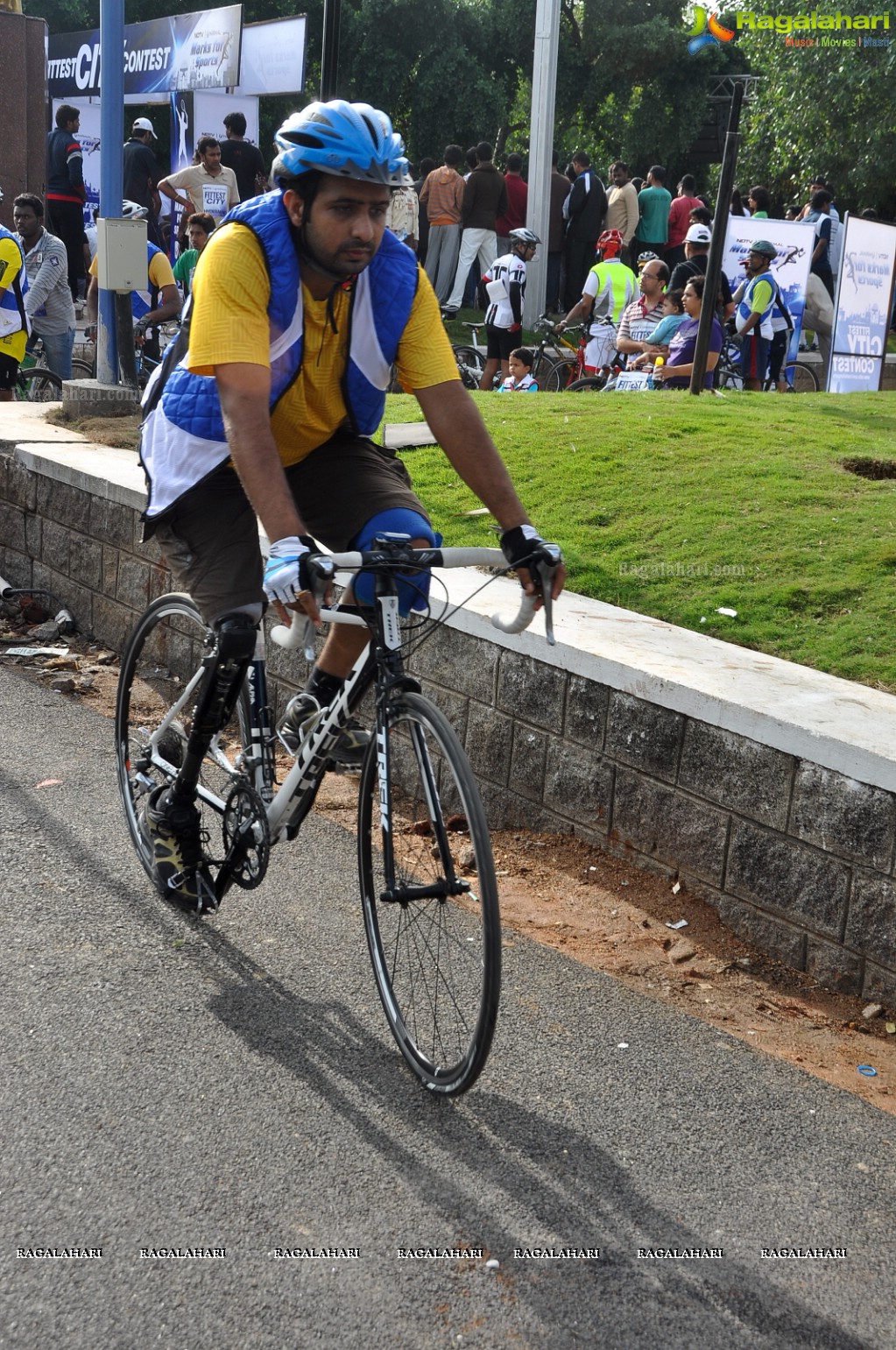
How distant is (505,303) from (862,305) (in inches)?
150

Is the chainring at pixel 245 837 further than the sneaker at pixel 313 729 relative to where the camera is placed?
Yes

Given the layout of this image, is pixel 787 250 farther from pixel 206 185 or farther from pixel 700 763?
pixel 700 763

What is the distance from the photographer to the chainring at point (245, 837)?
365cm

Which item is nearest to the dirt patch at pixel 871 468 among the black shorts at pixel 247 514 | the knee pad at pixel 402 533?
the black shorts at pixel 247 514

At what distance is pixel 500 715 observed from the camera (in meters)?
4.74

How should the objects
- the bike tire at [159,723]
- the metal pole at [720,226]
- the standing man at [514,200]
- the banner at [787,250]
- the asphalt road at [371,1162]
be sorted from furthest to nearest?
the standing man at [514,200] < the banner at [787,250] < the metal pole at [720,226] < the bike tire at [159,723] < the asphalt road at [371,1162]

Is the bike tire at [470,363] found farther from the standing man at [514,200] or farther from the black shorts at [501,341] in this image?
the standing man at [514,200]

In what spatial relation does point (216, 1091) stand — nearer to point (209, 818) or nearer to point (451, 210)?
point (209, 818)

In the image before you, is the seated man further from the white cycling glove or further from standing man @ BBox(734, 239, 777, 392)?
the white cycling glove

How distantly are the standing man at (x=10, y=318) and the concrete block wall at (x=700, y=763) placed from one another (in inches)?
297

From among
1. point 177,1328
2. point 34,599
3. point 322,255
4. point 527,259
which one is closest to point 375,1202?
point 177,1328

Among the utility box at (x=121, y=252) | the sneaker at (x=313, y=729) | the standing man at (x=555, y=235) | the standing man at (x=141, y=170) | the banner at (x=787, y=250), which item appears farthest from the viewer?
the standing man at (x=555, y=235)

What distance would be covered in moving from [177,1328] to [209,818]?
79.5 inches

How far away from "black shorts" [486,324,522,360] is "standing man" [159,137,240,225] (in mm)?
3679
